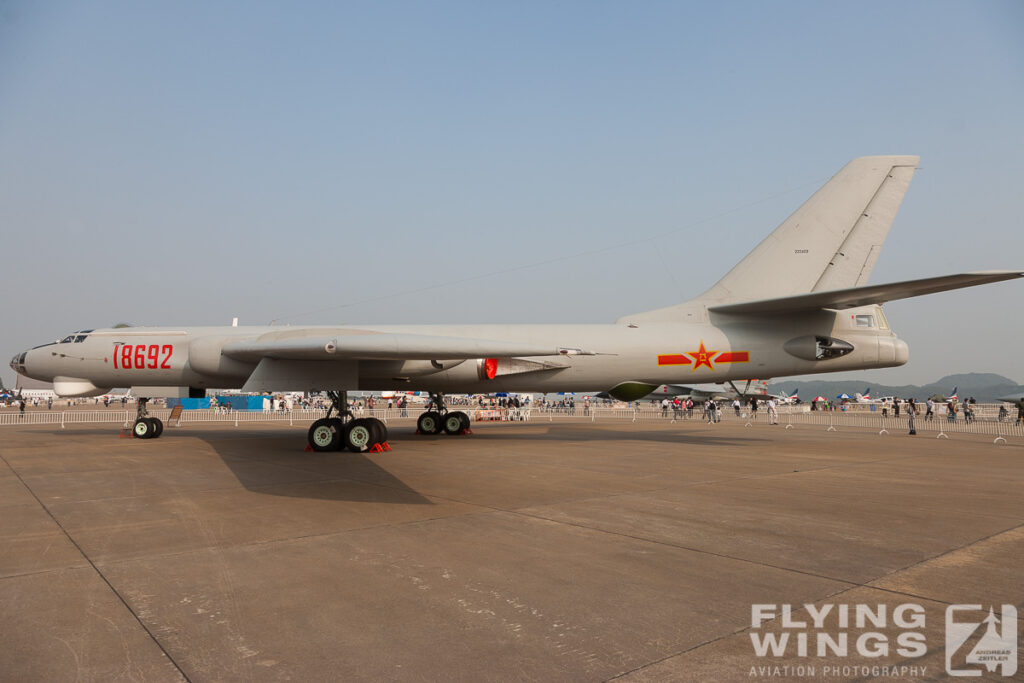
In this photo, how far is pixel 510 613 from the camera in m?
3.77

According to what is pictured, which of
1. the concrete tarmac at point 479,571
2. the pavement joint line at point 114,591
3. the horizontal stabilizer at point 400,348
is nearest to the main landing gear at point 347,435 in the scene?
the horizontal stabilizer at point 400,348

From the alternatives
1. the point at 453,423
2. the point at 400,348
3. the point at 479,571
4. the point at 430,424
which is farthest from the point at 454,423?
the point at 479,571

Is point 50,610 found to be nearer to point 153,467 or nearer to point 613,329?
point 153,467

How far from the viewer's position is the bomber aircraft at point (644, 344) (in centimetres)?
1405

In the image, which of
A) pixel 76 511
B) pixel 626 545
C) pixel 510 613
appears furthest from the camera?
pixel 76 511

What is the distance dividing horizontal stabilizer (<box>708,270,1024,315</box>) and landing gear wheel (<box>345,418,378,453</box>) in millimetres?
8765

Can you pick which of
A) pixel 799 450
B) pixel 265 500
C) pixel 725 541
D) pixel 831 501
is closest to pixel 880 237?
pixel 799 450

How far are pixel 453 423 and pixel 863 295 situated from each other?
12.0 metres

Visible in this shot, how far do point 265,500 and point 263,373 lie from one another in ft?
20.7

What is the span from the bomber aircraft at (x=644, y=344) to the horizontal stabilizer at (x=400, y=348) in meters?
0.85

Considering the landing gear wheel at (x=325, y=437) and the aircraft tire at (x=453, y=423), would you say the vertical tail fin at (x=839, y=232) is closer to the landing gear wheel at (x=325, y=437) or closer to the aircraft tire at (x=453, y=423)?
the aircraft tire at (x=453, y=423)

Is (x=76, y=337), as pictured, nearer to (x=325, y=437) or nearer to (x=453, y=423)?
(x=325, y=437)

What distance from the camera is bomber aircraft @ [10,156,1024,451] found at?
1405cm

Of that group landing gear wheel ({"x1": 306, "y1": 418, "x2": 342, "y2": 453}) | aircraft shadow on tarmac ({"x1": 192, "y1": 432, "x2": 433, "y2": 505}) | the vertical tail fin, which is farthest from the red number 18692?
the vertical tail fin
